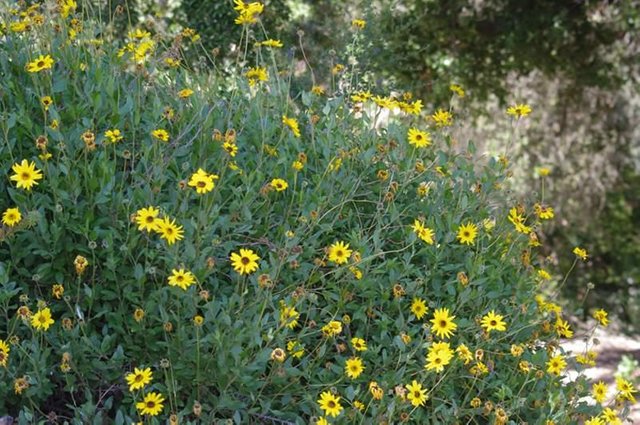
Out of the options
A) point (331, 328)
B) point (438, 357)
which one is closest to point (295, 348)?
point (331, 328)

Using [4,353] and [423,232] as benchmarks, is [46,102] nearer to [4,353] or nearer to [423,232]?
[4,353]

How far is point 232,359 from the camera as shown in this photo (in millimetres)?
1722

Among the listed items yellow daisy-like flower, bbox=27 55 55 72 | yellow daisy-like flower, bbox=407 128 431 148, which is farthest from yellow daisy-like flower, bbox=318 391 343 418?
yellow daisy-like flower, bbox=27 55 55 72

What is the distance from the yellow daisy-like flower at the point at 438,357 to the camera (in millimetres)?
1754

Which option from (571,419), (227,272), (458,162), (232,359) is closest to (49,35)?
(227,272)

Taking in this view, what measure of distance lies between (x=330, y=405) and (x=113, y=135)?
807 millimetres

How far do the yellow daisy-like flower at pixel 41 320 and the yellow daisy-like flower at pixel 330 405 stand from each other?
22.6 inches

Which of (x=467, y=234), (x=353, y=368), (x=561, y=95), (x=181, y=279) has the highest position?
(x=181, y=279)

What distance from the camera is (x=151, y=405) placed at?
1.66 metres

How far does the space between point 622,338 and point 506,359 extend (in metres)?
5.87

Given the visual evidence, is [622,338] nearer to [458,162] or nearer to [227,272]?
[458,162]

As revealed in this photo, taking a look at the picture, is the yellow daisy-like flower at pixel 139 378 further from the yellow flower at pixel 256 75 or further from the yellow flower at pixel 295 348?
the yellow flower at pixel 256 75

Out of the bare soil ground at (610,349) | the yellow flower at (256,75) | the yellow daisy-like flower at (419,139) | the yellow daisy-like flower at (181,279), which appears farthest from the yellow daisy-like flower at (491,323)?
the bare soil ground at (610,349)

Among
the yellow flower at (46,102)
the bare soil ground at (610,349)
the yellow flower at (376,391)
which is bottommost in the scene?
the bare soil ground at (610,349)
